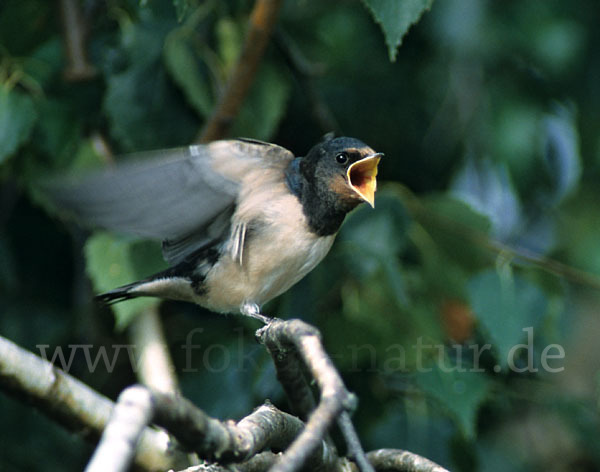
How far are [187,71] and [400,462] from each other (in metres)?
1.77

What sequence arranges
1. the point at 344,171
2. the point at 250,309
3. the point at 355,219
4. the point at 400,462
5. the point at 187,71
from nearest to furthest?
1. the point at 400,462
2. the point at 344,171
3. the point at 250,309
4. the point at 187,71
5. the point at 355,219

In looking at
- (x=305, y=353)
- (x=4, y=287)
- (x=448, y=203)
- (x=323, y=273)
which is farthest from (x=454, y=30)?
(x=305, y=353)

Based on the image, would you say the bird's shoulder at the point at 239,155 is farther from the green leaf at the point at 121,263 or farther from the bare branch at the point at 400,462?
the bare branch at the point at 400,462

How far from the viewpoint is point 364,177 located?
8.30 ft

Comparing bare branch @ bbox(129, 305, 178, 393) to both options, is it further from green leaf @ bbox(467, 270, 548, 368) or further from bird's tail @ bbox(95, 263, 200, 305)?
green leaf @ bbox(467, 270, 548, 368)

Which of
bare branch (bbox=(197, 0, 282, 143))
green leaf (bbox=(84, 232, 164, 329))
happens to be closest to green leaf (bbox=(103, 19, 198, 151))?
bare branch (bbox=(197, 0, 282, 143))

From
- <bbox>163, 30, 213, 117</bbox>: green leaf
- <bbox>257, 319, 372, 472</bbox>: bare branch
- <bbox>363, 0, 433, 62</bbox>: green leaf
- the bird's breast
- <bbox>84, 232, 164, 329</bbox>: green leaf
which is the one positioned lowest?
<bbox>84, 232, 164, 329</bbox>: green leaf

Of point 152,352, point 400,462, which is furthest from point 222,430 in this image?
point 152,352

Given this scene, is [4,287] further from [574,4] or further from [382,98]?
[574,4]

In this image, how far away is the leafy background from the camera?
3096mm

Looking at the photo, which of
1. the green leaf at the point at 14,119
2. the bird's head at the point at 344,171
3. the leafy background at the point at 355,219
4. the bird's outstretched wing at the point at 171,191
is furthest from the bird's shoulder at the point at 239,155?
the green leaf at the point at 14,119

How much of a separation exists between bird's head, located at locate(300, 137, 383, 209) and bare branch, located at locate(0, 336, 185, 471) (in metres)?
0.84

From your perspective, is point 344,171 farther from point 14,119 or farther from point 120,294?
point 14,119

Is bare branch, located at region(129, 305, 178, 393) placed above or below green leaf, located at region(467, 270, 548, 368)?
below
